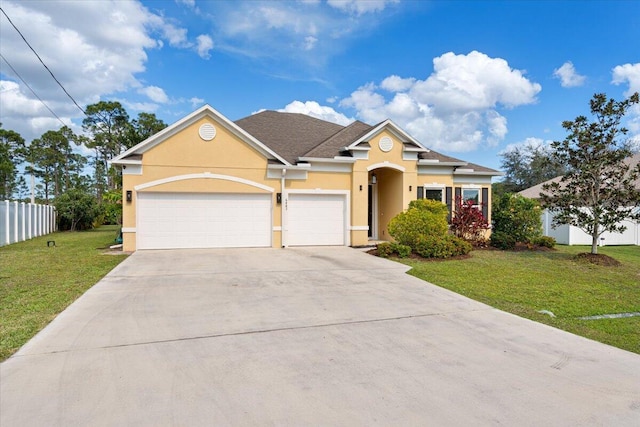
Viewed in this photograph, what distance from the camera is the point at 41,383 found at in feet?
10.9

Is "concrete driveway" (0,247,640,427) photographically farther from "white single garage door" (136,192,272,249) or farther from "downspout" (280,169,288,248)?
"downspout" (280,169,288,248)

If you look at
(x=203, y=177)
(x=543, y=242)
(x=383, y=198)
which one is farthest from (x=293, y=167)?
(x=543, y=242)

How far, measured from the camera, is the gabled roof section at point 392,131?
1463cm

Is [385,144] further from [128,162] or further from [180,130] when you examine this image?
[128,162]

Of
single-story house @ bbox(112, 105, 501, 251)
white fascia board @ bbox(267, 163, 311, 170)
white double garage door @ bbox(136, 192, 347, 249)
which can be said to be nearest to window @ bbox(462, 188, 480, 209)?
single-story house @ bbox(112, 105, 501, 251)

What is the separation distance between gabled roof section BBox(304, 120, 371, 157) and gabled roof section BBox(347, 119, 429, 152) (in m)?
0.71

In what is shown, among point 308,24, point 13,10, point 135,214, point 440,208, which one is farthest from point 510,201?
point 13,10

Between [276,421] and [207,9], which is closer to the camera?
[276,421]

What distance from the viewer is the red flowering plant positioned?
562 inches

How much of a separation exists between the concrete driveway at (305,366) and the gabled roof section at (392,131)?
9.06 m

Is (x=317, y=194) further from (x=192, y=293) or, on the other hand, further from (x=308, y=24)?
(x=192, y=293)

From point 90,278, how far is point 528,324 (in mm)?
8357

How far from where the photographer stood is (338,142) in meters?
15.7

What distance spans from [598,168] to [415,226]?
5542 mm
